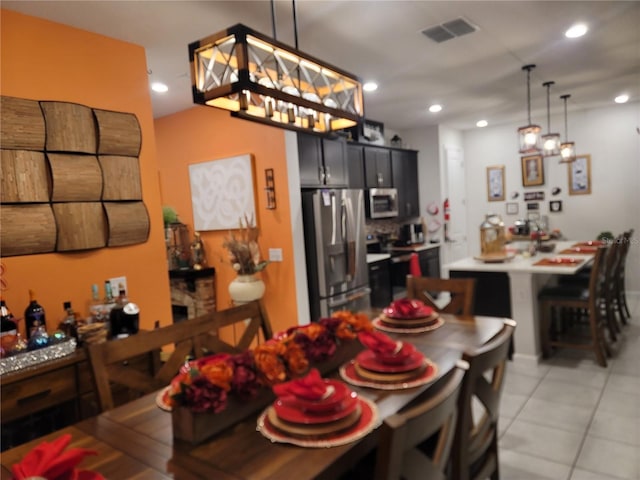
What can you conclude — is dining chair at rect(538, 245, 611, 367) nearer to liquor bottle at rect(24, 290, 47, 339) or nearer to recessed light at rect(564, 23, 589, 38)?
recessed light at rect(564, 23, 589, 38)

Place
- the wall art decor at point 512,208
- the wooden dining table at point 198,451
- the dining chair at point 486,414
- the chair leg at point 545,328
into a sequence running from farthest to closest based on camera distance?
1. the wall art decor at point 512,208
2. the chair leg at point 545,328
3. the dining chair at point 486,414
4. the wooden dining table at point 198,451

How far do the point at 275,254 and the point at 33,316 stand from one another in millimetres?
2135

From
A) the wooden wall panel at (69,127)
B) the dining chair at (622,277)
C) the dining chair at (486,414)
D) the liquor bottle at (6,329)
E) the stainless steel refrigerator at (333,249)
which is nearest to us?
the dining chair at (486,414)

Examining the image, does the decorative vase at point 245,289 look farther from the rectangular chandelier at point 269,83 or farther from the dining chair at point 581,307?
the dining chair at point 581,307

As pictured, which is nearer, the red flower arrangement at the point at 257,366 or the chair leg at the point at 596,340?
the red flower arrangement at the point at 257,366

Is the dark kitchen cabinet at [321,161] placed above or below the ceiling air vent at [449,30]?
below

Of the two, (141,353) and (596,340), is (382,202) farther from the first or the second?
(141,353)

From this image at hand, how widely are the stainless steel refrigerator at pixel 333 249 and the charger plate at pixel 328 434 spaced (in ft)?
9.08

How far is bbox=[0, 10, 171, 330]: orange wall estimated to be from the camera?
2.30 meters

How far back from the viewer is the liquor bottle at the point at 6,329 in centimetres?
201

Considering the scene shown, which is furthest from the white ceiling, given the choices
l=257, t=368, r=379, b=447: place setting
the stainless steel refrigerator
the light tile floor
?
the light tile floor

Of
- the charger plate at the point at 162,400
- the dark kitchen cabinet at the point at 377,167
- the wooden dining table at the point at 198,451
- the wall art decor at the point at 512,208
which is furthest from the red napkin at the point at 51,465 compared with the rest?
the wall art decor at the point at 512,208

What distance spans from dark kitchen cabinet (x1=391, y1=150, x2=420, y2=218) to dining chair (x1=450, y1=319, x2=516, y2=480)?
15.8 ft

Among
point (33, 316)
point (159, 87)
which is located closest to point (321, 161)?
point (159, 87)
